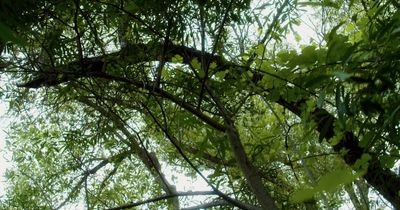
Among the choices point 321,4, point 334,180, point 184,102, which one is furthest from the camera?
point 184,102

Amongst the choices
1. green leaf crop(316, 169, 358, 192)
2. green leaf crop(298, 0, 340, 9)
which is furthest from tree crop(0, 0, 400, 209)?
green leaf crop(316, 169, 358, 192)

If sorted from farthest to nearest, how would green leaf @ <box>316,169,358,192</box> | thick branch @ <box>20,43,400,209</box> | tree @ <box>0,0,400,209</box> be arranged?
1. thick branch @ <box>20,43,400,209</box>
2. tree @ <box>0,0,400,209</box>
3. green leaf @ <box>316,169,358,192</box>

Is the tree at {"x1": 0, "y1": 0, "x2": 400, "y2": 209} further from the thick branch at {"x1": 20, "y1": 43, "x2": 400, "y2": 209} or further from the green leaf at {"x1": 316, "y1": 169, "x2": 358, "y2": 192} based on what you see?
the green leaf at {"x1": 316, "y1": 169, "x2": 358, "y2": 192}

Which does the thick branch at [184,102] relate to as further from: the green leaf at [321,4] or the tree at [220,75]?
the green leaf at [321,4]

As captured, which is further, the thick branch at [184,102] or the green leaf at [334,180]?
the thick branch at [184,102]

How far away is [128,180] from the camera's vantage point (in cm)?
548

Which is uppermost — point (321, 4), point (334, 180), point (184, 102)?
point (184, 102)

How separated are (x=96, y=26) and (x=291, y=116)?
2423 mm

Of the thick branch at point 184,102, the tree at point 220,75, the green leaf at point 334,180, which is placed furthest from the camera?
the thick branch at point 184,102

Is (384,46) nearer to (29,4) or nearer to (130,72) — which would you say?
(29,4)

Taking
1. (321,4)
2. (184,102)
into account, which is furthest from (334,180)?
(184,102)

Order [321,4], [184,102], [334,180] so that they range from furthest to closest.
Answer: [184,102]
[321,4]
[334,180]

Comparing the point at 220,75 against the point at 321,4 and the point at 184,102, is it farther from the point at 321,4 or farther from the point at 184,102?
the point at 321,4

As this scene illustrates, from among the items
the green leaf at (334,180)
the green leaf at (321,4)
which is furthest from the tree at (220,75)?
the green leaf at (334,180)
